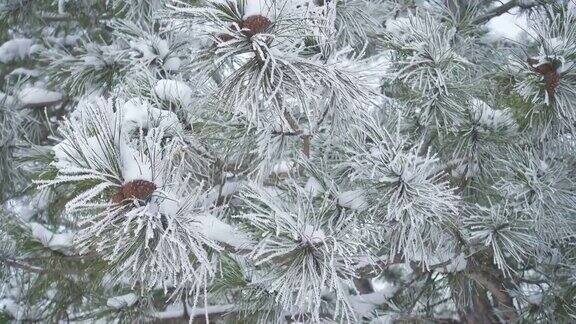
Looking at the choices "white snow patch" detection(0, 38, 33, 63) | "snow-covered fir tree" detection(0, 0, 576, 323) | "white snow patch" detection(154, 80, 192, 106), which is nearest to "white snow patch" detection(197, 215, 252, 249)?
"snow-covered fir tree" detection(0, 0, 576, 323)

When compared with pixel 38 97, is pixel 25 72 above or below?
below

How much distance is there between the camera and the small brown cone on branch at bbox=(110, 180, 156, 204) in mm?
1217

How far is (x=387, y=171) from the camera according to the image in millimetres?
1611

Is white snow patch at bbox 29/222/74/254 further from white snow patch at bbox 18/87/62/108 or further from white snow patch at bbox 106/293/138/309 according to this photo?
white snow patch at bbox 18/87/62/108

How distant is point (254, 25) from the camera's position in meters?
1.33

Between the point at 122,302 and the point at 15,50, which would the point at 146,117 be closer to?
the point at 122,302

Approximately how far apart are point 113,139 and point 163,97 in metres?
0.68

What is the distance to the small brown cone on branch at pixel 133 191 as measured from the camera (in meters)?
1.22

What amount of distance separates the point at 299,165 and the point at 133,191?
2.66 feet

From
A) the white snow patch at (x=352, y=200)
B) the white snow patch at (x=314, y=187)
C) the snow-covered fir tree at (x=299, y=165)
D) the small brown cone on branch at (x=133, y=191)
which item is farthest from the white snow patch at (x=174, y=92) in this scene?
the small brown cone on branch at (x=133, y=191)

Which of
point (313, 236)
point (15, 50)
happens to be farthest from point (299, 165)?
point (15, 50)

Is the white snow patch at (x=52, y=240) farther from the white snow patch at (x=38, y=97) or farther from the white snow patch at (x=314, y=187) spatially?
the white snow patch at (x=38, y=97)

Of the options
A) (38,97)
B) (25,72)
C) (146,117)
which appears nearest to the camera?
(146,117)

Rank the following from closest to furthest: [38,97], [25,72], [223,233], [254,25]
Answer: [254,25], [223,233], [38,97], [25,72]
